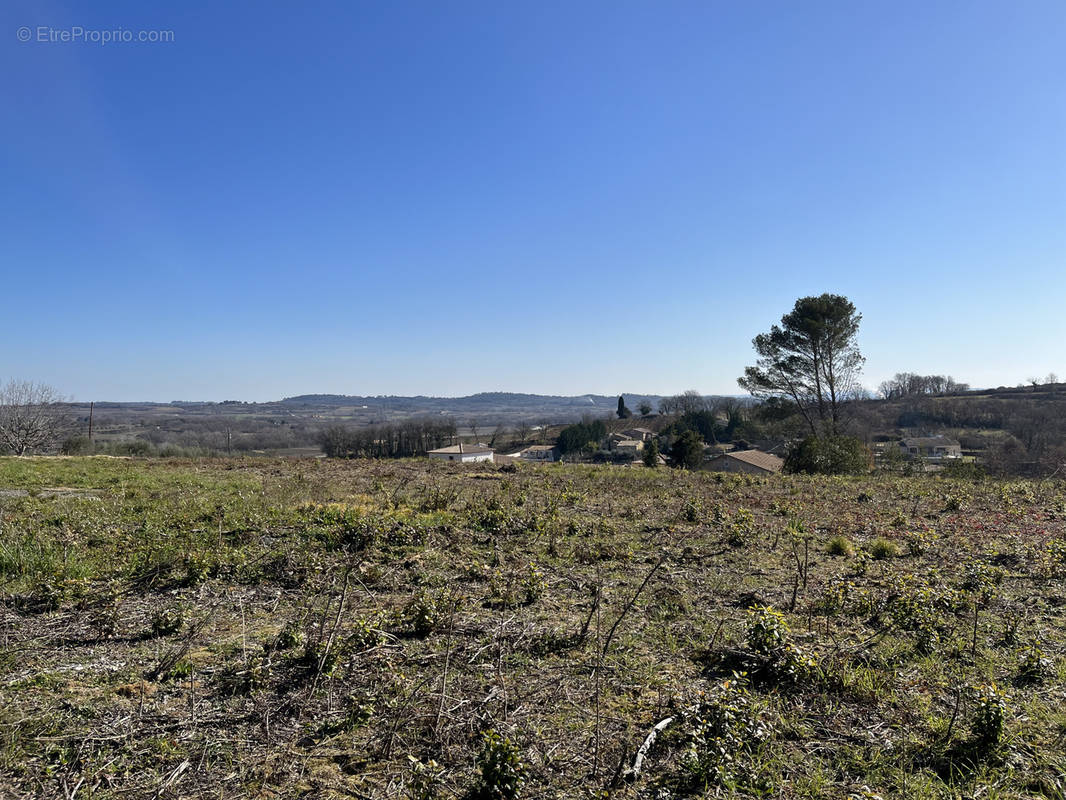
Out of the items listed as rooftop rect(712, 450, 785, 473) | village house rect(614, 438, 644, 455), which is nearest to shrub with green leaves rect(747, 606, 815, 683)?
rooftop rect(712, 450, 785, 473)

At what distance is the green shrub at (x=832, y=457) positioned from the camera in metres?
19.1

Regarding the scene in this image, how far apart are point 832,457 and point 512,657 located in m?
19.1

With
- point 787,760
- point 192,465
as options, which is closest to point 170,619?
point 787,760

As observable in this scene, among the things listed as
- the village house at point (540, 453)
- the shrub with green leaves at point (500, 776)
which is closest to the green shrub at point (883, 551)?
the shrub with green leaves at point (500, 776)

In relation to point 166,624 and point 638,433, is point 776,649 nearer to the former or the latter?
point 166,624

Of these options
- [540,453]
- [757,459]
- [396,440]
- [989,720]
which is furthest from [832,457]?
[540,453]

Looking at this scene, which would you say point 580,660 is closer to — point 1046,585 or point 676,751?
point 676,751

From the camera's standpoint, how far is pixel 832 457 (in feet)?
63.8

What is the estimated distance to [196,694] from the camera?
3.42 metres

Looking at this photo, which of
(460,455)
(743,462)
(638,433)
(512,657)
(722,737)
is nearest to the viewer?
(722,737)

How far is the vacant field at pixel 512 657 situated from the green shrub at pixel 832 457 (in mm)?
11395

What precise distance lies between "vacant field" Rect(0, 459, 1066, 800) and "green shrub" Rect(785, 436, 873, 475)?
1139 cm

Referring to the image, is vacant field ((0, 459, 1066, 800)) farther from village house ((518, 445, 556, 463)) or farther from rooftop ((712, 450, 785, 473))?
village house ((518, 445, 556, 463))

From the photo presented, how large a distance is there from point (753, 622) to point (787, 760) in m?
1.23
